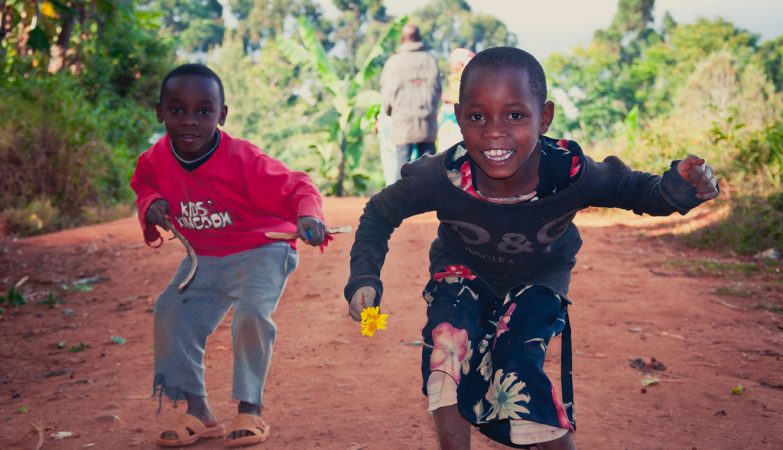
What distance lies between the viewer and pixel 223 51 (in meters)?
39.4

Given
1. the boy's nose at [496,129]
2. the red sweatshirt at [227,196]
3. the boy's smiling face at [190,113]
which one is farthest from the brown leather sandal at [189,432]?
the boy's nose at [496,129]

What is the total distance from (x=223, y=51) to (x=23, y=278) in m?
33.1

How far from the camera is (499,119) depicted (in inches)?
101

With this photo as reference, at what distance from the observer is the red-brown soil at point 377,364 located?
3.55 metres

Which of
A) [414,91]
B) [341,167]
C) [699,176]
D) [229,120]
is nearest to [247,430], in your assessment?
[699,176]

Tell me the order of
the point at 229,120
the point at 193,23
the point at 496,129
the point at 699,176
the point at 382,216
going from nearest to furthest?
the point at 699,176 < the point at 496,129 < the point at 382,216 < the point at 229,120 < the point at 193,23

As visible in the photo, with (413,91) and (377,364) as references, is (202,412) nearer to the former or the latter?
(377,364)

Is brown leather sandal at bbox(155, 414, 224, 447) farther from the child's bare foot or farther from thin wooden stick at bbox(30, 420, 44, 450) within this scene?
thin wooden stick at bbox(30, 420, 44, 450)

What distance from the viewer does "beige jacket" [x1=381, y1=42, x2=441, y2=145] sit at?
998cm

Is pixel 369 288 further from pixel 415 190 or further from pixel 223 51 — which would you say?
pixel 223 51

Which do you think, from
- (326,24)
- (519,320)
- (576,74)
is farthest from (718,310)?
(326,24)

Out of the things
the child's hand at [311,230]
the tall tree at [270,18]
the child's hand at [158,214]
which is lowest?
the child's hand at [311,230]

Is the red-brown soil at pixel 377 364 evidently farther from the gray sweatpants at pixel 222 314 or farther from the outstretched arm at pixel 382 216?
the outstretched arm at pixel 382 216

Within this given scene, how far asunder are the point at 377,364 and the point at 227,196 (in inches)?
59.6
